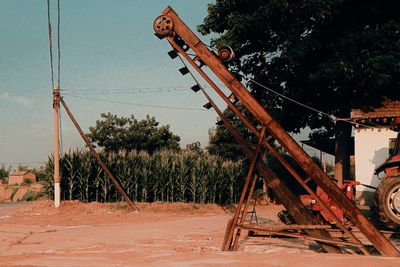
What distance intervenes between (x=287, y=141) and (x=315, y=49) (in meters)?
13.9

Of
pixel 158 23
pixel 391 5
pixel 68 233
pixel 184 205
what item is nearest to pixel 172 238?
pixel 68 233

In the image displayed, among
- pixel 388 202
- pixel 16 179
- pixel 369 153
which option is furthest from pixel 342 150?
pixel 16 179

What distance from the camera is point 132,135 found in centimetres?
5712

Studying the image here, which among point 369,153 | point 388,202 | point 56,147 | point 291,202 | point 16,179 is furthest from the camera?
point 16,179

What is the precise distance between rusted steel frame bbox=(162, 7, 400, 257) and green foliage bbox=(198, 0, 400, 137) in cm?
1095

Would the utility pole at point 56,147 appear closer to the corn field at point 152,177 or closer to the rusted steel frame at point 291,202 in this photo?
the corn field at point 152,177

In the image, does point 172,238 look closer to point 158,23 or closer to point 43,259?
point 43,259

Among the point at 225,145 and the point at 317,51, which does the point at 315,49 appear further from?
the point at 225,145

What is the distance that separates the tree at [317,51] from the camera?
18906 mm

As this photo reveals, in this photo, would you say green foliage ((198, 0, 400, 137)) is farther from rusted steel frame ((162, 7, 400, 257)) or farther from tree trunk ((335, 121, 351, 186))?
rusted steel frame ((162, 7, 400, 257))

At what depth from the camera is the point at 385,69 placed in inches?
716

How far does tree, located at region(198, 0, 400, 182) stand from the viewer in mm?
18906

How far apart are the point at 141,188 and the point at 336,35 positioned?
1199cm

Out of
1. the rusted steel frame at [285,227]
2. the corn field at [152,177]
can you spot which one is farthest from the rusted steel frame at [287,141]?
the corn field at [152,177]
